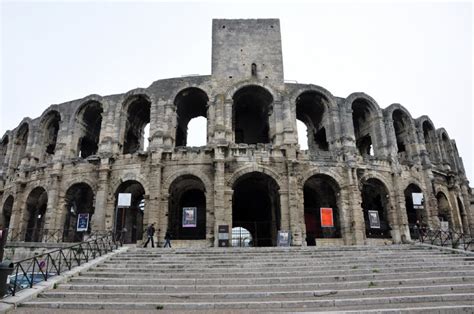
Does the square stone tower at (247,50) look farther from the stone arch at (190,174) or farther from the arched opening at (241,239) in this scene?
the arched opening at (241,239)

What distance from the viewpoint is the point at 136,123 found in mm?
22375

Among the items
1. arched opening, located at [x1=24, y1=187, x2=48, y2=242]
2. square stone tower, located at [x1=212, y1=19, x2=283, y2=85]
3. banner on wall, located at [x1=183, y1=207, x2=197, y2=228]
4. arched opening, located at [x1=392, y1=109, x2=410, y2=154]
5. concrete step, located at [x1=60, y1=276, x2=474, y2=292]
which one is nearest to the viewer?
concrete step, located at [x1=60, y1=276, x2=474, y2=292]

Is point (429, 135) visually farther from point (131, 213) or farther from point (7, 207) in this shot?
point (7, 207)

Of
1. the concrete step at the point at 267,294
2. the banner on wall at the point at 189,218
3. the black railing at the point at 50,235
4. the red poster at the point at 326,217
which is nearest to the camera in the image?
the concrete step at the point at 267,294

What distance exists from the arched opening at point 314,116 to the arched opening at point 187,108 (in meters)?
6.54

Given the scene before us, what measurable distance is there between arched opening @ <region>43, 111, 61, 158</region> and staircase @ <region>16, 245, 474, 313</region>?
1418 centimetres

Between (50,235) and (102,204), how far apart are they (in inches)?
136

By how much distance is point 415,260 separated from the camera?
424 inches

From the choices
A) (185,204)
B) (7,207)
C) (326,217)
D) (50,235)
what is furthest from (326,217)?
(7,207)

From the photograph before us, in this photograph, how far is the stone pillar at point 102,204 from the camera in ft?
55.1

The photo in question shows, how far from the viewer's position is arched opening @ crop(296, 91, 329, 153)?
2043cm

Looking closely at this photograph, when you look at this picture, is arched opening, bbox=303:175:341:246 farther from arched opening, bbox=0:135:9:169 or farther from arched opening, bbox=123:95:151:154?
arched opening, bbox=0:135:9:169

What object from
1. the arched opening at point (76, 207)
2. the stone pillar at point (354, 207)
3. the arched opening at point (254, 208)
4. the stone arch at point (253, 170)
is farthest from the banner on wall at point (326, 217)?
the arched opening at point (76, 207)

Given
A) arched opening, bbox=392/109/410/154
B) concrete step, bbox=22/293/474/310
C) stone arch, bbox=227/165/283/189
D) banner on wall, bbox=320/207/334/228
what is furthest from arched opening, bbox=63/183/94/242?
arched opening, bbox=392/109/410/154
